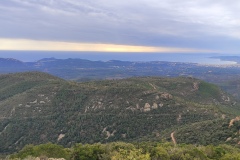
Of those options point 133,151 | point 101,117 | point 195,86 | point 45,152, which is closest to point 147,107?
point 101,117

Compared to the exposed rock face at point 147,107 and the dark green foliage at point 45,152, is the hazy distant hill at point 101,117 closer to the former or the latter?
the exposed rock face at point 147,107

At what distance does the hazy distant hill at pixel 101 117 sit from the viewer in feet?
244

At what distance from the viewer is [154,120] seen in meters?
80.4

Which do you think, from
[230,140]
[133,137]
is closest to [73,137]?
[133,137]

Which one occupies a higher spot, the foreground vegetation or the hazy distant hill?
the foreground vegetation

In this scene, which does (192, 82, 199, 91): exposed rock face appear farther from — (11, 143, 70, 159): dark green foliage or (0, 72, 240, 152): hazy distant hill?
(11, 143, 70, 159): dark green foliage

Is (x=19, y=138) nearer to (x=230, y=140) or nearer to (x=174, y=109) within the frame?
(x=174, y=109)

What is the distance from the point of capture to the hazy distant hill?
74312mm

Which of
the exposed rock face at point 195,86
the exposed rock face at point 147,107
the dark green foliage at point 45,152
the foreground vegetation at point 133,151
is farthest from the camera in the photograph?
the exposed rock face at point 195,86

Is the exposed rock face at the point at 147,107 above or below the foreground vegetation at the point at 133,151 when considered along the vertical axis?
below

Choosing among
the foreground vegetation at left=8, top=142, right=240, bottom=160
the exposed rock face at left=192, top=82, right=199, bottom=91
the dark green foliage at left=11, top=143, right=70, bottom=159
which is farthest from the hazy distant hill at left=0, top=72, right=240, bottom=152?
the exposed rock face at left=192, top=82, right=199, bottom=91

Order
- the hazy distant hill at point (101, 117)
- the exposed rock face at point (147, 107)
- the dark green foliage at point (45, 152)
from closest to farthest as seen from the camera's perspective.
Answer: the dark green foliage at point (45, 152)
the hazy distant hill at point (101, 117)
the exposed rock face at point (147, 107)

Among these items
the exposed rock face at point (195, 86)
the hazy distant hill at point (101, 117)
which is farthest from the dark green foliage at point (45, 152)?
the exposed rock face at point (195, 86)

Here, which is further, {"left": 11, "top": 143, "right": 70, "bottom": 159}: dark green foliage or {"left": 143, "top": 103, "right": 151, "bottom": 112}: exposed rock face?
{"left": 143, "top": 103, "right": 151, "bottom": 112}: exposed rock face
